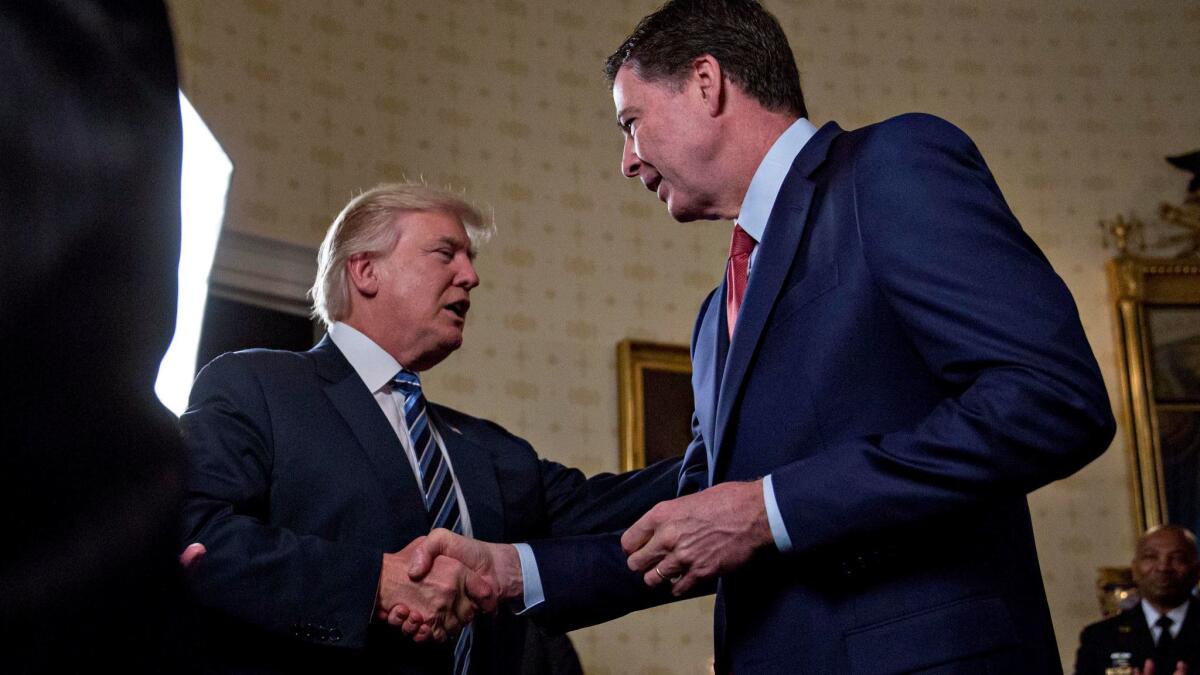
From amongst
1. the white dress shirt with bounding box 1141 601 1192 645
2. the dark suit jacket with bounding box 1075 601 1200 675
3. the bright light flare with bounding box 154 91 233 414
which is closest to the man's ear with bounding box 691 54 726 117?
the bright light flare with bounding box 154 91 233 414

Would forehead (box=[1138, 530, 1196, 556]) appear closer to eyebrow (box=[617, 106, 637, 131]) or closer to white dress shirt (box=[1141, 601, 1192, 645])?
white dress shirt (box=[1141, 601, 1192, 645])

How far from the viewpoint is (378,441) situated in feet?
9.78

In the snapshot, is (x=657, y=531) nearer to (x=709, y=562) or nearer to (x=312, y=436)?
(x=709, y=562)

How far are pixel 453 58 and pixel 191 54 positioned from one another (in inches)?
62.3

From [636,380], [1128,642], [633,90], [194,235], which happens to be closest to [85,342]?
[633,90]

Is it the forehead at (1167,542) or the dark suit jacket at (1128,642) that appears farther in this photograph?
the forehead at (1167,542)

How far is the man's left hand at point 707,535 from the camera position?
1.96 meters

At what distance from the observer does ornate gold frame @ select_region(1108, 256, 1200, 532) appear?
8.15 m

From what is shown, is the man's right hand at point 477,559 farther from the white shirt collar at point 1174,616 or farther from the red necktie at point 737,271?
the white shirt collar at point 1174,616

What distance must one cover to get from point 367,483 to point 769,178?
1091 millimetres

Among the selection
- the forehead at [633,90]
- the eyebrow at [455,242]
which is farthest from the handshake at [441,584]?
the eyebrow at [455,242]

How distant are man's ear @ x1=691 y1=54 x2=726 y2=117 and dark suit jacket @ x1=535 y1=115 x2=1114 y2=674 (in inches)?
16.1

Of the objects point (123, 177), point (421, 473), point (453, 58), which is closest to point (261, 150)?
point (453, 58)

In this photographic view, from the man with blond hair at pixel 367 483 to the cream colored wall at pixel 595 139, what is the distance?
111 inches
